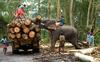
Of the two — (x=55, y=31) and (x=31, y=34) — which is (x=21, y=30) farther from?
(x=55, y=31)

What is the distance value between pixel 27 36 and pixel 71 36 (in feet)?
13.0

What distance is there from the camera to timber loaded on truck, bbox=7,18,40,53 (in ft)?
65.9

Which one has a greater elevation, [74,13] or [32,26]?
[32,26]

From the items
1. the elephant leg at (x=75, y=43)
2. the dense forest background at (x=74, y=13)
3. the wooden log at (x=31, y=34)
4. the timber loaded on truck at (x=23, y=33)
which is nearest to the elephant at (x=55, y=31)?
the elephant leg at (x=75, y=43)

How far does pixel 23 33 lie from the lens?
797 inches

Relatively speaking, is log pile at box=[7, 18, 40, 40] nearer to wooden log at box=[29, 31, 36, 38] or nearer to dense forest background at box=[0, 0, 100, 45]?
wooden log at box=[29, 31, 36, 38]

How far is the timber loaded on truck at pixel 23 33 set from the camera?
2009 cm

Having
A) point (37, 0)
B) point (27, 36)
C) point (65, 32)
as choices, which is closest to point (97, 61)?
point (27, 36)

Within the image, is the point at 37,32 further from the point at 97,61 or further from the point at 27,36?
the point at 97,61

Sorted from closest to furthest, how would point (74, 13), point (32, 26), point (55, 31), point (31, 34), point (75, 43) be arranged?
point (31, 34), point (32, 26), point (55, 31), point (75, 43), point (74, 13)

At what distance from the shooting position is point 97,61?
1396cm

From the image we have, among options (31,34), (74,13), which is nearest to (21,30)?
(31,34)

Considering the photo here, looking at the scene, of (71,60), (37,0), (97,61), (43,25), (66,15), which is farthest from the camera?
(37,0)

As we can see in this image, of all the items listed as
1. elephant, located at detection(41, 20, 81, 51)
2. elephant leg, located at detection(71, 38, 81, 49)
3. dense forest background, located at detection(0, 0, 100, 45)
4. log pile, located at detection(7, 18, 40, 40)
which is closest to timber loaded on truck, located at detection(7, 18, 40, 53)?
log pile, located at detection(7, 18, 40, 40)
